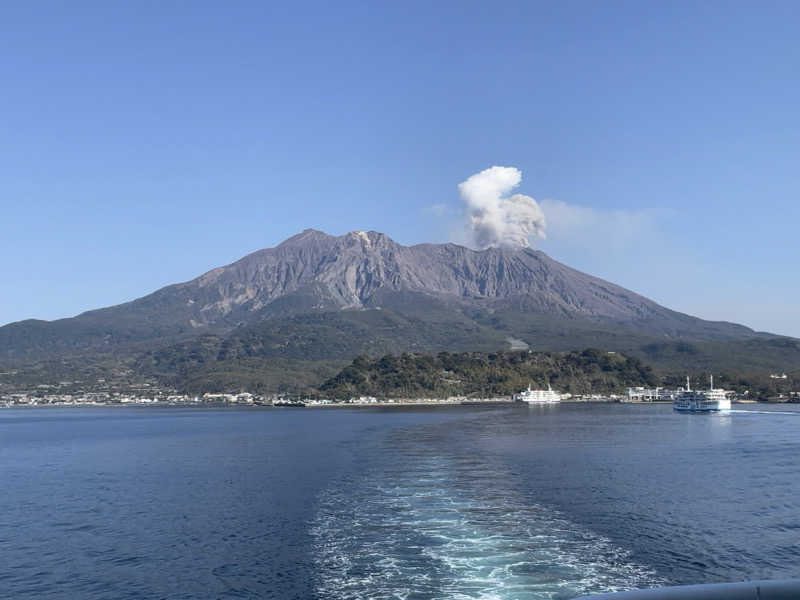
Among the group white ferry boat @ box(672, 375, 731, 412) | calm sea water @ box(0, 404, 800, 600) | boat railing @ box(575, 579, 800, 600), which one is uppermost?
boat railing @ box(575, 579, 800, 600)

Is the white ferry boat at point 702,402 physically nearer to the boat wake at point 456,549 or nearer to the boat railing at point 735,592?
the boat wake at point 456,549

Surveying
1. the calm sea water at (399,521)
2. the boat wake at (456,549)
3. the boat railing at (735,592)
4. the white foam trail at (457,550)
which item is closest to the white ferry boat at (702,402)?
the calm sea water at (399,521)

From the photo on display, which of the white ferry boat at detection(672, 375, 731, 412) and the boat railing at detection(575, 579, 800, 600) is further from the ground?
the boat railing at detection(575, 579, 800, 600)

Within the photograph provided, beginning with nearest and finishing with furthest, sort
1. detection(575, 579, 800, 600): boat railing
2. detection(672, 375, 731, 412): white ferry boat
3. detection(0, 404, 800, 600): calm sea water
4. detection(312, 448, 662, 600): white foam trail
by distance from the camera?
detection(575, 579, 800, 600): boat railing, detection(312, 448, 662, 600): white foam trail, detection(0, 404, 800, 600): calm sea water, detection(672, 375, 731, 412): white ferry boat

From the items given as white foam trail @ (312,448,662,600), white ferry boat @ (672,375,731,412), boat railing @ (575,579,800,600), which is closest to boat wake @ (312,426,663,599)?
white foam trail @ (312,448,662,600)

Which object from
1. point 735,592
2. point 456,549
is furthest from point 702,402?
point 735,592

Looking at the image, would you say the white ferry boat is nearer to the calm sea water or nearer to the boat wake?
the calm sea water

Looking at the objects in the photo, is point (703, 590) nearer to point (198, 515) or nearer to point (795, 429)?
point (198, 515)

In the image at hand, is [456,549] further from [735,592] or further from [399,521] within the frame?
Answer: [735,592]
